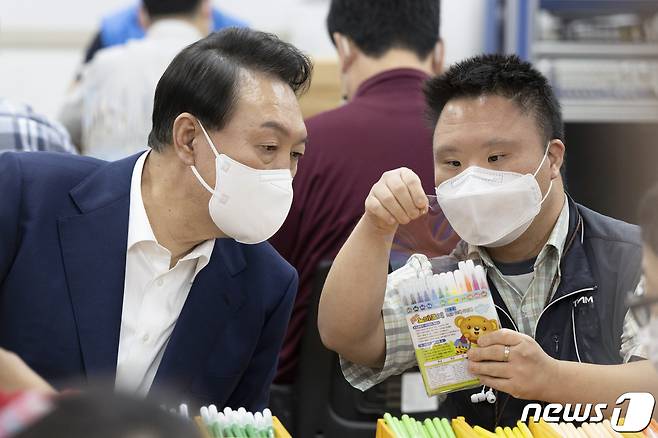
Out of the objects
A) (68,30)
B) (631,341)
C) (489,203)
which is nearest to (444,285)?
(489,203)

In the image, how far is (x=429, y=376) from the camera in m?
1.50

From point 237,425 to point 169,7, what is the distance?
201 cm

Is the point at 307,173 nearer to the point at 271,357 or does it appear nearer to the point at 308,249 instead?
the point at 308,249

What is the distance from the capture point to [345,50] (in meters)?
2.60

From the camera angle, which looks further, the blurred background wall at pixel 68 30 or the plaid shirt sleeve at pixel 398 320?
the blurred background wall at pixel 68 30

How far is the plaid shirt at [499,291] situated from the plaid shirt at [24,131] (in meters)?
1.08

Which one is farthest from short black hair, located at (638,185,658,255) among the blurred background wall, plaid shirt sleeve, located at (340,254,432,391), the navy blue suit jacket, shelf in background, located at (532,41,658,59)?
the blurred background wall

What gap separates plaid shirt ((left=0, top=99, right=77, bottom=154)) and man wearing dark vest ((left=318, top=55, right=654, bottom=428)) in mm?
1007

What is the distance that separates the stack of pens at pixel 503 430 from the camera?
1.31 m

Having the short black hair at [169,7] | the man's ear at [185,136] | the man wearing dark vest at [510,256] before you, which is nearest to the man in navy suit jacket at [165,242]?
the man's ear at [185,136]

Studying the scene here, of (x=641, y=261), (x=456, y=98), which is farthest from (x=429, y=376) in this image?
(x=456, y=98)

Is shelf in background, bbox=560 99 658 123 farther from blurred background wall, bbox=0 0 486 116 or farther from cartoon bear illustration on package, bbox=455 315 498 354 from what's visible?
cartoon bear illustration on package, bbox=455 315 498 354

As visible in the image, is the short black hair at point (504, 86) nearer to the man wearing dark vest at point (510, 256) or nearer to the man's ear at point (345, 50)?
the man wearing dark vest at point (510, 256)

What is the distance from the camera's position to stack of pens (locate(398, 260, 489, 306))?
148 cm
